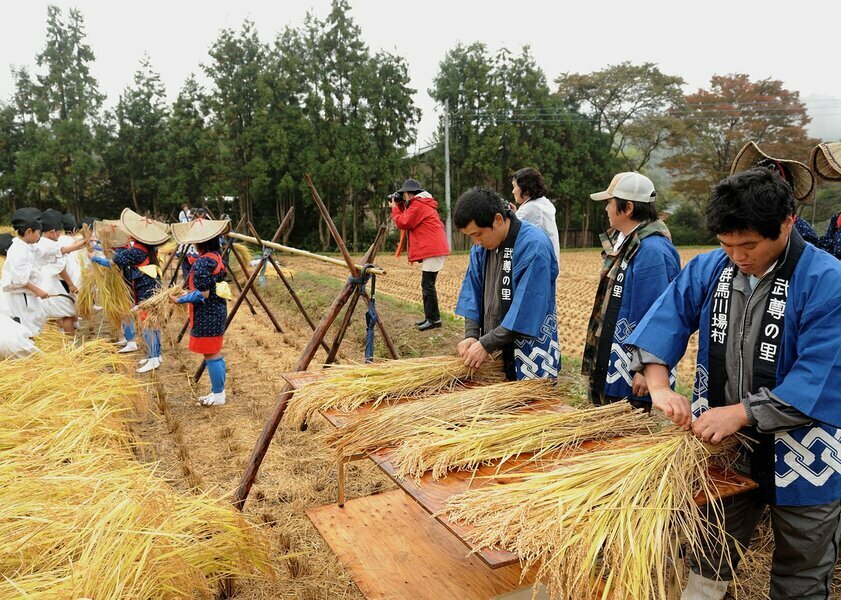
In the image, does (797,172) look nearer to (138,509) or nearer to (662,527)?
(662,527)

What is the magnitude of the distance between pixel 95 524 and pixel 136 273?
467cm

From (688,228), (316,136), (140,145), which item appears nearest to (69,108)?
(140,145)

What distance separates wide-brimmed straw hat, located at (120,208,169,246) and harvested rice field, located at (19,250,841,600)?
151 cm

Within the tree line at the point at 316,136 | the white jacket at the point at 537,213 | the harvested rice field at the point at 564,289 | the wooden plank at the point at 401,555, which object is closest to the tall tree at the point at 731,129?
the tree line at the point at 316,136

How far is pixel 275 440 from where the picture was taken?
4.37 metres

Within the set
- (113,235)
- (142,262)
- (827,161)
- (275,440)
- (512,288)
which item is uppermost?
(827,161)

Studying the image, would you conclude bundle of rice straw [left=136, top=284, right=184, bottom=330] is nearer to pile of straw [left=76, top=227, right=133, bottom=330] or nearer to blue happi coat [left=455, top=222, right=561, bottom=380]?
pile of straw [left=76, top=227, right=133, bottom=330]

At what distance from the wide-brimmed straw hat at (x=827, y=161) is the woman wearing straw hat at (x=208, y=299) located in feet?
14.5

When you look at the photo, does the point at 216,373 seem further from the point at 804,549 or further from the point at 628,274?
the point at 804,549

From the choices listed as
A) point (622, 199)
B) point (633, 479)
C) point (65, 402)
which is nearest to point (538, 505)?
point (633, 479)

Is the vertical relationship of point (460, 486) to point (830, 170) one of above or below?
below

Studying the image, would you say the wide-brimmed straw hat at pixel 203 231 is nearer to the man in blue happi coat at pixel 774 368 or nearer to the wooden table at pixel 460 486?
the wooden table at pixel 460 486

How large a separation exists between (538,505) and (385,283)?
475 inches

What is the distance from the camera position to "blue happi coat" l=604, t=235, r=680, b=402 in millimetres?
2744
